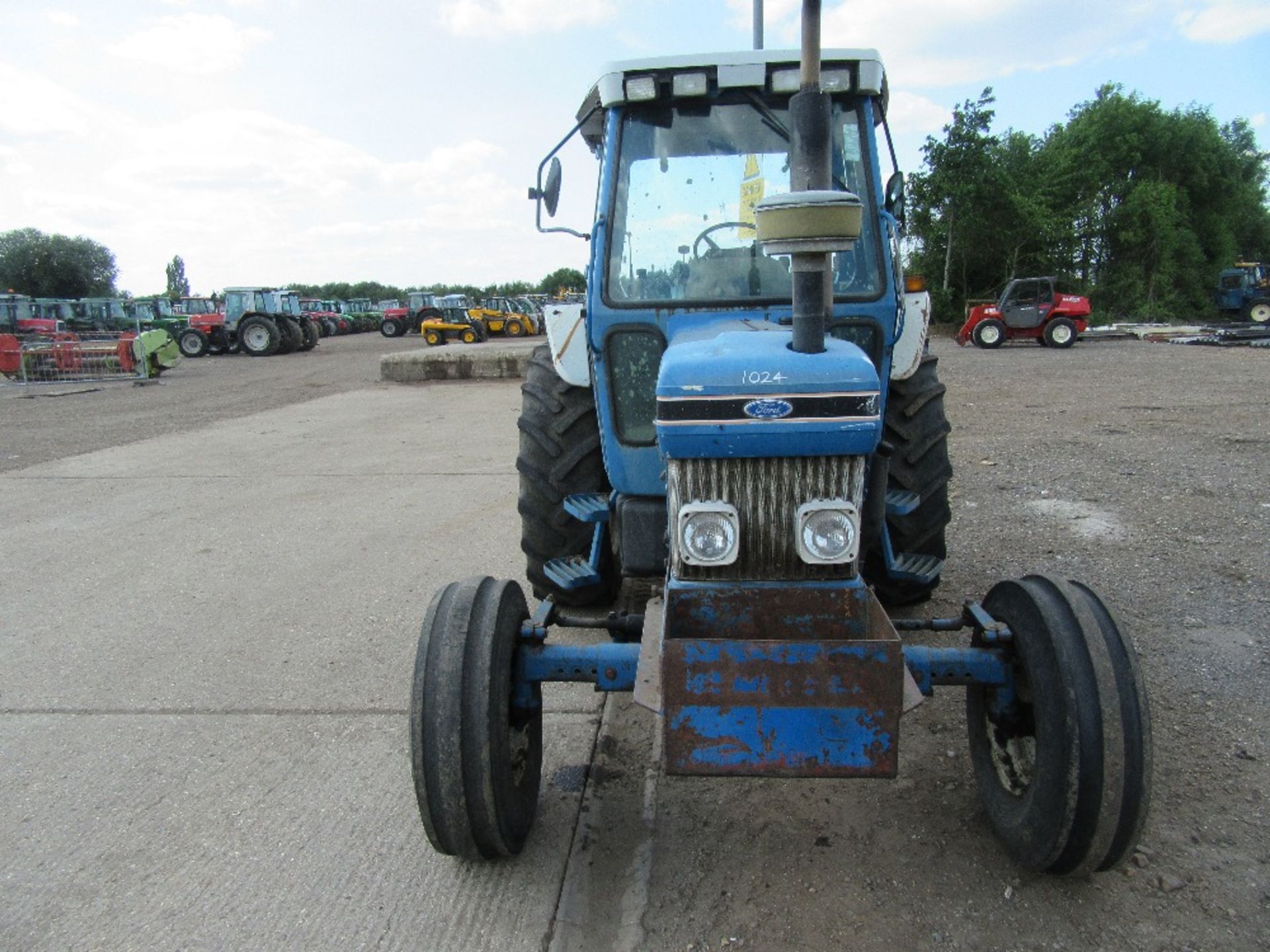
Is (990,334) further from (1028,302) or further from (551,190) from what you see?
(551,190)

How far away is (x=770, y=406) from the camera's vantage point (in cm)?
231

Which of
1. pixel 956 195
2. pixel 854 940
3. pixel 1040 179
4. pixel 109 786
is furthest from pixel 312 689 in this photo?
pixel 1040 179

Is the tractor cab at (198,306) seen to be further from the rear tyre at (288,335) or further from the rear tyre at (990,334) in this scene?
the rear tyre at (990,334)

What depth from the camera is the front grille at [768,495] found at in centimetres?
242

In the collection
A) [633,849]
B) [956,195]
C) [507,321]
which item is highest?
[956,195]

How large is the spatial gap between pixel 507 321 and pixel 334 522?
29228 mm

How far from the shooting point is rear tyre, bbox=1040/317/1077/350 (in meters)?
21.8

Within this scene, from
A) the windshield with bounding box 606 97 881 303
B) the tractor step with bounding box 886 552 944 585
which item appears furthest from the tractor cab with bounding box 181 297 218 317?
the tractor step with bounding box 886 552 944 585

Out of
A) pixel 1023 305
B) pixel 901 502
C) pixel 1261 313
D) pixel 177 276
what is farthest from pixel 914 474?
pixel 177 276

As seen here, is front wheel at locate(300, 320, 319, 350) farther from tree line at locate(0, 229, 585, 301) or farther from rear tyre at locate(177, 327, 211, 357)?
tree line at locate(0, 229, 585, 301)

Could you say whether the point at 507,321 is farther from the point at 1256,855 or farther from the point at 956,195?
the point at 1256,855

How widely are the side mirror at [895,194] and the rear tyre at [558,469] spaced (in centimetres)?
144

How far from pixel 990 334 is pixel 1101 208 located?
61.8 feet

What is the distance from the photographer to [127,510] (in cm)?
673
